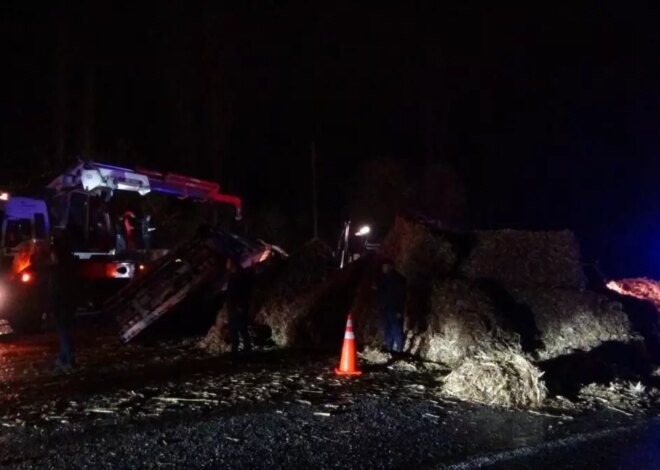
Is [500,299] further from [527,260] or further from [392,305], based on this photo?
[392,305]

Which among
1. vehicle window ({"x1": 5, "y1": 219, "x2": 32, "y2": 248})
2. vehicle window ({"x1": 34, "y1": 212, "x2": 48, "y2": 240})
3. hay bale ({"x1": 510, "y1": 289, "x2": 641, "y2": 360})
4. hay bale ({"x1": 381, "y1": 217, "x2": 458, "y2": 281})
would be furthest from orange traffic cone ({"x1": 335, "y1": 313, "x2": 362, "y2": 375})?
vehicle window ({"x1": 5, "y1": 219, "x2": 32, "y2": 248})

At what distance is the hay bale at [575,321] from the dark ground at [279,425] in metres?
2.62

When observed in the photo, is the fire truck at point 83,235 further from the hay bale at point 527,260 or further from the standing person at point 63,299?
the hay bale at point 527,260

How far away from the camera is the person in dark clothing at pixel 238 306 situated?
11002 mm

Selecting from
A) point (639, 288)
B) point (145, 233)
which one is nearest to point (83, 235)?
point (145, 233)

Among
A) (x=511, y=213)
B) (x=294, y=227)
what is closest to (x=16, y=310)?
(x=294, y=227)

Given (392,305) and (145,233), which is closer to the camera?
(392,305)

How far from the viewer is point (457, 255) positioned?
1248cm

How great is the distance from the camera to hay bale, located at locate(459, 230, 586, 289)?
38.8ft

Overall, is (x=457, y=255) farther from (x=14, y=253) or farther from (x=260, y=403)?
(x=14, y=253)

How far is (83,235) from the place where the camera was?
16641mm

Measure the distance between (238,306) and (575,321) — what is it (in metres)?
5.47

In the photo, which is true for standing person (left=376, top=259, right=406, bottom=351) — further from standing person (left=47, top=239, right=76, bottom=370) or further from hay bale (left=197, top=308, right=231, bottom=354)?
standing person (left=47, top=239, right=76, bottom=370)

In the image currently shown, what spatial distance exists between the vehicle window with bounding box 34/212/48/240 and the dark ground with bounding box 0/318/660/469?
587cm
